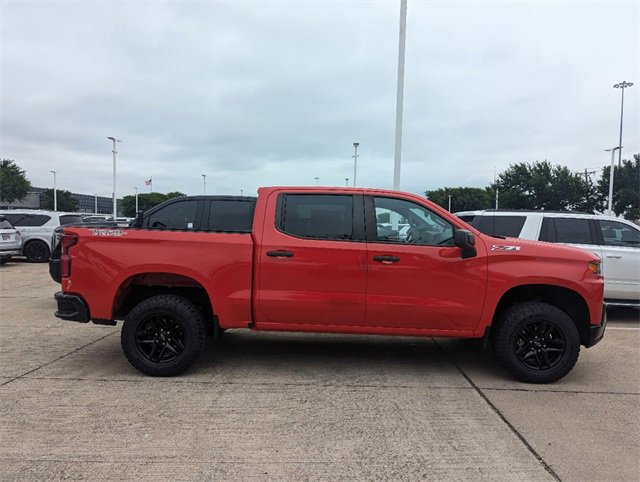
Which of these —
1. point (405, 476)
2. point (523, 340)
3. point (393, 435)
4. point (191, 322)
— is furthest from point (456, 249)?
point (191, 322)

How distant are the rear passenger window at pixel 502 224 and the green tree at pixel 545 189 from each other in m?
50.3

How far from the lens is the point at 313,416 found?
3.84m

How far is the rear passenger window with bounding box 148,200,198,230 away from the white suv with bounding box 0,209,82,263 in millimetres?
12002

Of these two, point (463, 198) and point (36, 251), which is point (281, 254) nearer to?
point (36, 251)

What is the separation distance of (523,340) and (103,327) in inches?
226

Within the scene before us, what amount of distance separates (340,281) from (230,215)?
1.92 m

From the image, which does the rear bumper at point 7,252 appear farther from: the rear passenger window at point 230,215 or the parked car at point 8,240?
the rear passenger window at point 230,215

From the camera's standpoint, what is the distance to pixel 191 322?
466cm

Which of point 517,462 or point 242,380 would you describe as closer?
point 517,462

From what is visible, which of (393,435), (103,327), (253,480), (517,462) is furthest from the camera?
(103,327)

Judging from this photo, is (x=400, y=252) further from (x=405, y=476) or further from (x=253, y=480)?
(x=253, y=480)

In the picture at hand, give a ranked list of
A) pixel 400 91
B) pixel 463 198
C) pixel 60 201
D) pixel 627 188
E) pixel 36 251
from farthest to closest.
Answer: pixel 60 201 → pixel 463 198 → pixel 627 188 → pixel 36 251 → pixel 400 91

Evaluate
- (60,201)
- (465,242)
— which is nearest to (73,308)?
(465,242)

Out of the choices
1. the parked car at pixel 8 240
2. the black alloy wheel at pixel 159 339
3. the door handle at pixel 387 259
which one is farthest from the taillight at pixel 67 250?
the parked car at pixel 8 240
